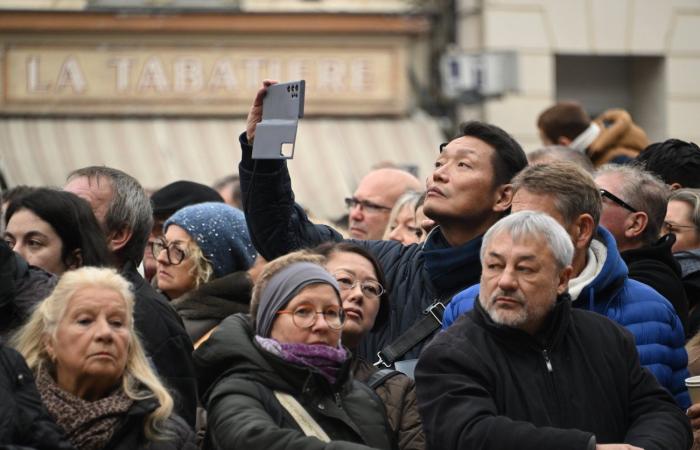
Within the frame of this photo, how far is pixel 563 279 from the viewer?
5.53m

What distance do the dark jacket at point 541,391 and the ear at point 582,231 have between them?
51cm

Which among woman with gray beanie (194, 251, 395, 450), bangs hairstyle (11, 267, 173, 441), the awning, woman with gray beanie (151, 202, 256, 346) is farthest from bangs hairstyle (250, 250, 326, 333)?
the awning

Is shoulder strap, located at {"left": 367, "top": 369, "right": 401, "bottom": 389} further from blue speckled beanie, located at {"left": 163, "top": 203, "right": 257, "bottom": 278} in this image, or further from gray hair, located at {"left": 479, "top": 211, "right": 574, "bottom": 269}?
blue speckled beanie, located at {"left": 163, "top": 203, "right": 257, "bottom": 278}

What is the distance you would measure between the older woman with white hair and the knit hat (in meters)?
2.78

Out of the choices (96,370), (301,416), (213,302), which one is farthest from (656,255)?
(96,370)

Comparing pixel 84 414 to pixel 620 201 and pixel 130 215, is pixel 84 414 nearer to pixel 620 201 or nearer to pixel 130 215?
pixel 130 215

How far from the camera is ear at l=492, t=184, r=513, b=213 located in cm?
652

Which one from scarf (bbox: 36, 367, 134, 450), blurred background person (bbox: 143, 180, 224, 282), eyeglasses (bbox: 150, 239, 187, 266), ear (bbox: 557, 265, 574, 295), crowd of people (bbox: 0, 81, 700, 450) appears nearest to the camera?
scarf (bbox: 36, 367, 134, 450)

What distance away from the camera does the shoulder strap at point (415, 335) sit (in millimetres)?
6250

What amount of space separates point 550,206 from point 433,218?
1.86ft

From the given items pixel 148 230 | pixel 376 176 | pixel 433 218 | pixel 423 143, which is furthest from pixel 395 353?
pixel 423 143

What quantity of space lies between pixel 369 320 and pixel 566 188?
2.72 ft

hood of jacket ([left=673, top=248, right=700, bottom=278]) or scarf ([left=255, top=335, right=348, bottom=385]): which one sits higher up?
scarf ([left=255, top=335, right=348, bottom=385])

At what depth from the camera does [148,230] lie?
263 inches
